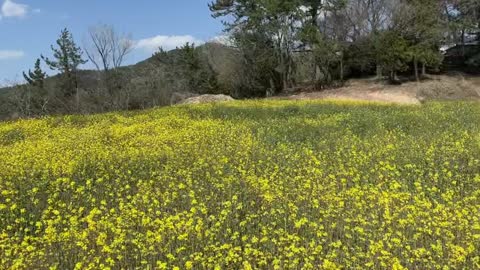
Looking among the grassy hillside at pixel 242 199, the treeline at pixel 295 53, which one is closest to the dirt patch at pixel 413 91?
the treeline at pixel 295 53

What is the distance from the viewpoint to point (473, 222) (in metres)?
7.00

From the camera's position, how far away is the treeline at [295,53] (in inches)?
1430

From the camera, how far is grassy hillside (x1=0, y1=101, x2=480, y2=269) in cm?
608

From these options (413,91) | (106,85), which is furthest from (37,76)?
(413,91)

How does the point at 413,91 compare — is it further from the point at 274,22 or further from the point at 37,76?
the point at 37,76

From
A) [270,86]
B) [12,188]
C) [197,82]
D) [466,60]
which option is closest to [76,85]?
[197,82]

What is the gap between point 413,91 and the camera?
34.1m

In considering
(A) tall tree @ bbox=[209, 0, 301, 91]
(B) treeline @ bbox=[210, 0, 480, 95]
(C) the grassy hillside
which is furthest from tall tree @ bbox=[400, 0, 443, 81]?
(C) the grassy hillside

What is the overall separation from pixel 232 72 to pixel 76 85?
58.8 feet

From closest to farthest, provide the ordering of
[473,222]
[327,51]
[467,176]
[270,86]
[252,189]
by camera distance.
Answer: [473,222], [252,189], [467,176], [327,51], [270,86]

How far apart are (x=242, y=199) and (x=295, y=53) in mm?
34313

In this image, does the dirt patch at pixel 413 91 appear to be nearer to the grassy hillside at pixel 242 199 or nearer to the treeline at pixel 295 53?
the treeline at pixel 295 53

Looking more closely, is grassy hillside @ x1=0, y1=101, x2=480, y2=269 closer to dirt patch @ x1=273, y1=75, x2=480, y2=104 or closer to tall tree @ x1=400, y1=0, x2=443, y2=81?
dirt patch @ x1=273, y1=75, x2=480, y2=104

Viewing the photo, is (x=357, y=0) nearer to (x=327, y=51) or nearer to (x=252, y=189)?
(x=327, y=51)
